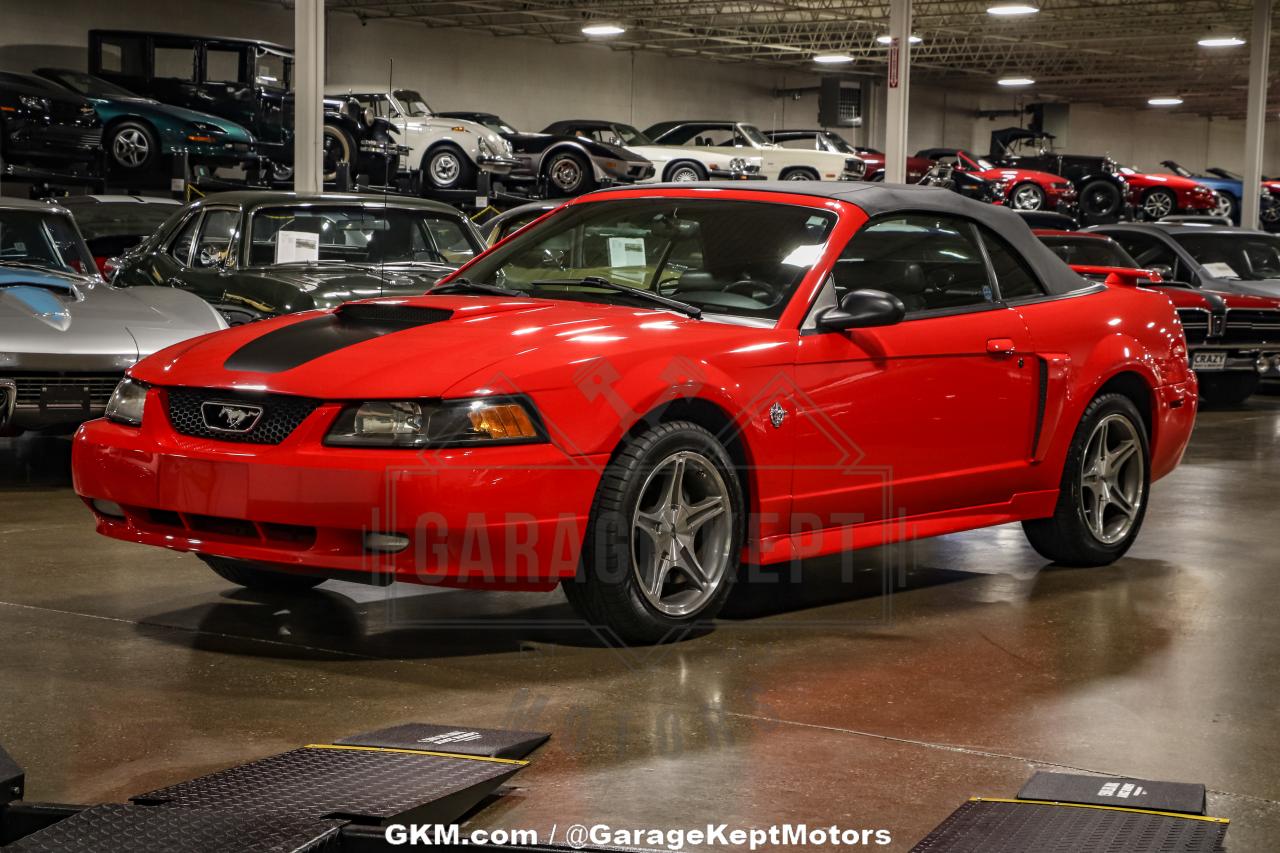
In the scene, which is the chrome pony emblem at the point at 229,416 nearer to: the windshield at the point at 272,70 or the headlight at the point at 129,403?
the headlight at the point at 129,403

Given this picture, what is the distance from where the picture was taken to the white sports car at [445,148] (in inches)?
856

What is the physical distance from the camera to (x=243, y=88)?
21.4 meters

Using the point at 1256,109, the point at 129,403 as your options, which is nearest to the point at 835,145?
the point at 1256,109

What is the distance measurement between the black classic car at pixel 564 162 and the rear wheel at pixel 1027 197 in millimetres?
7980

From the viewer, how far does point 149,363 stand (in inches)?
196

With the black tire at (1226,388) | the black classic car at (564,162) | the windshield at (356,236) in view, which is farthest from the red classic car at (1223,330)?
the black classic car at (564,162)

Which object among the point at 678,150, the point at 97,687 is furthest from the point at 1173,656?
the point at 678,150

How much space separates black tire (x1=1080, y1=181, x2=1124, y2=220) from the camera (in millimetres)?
28259

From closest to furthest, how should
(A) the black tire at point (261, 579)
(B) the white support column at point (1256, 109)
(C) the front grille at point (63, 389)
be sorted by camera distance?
(A) the black tire at point (261, 579)
(C) the front grille at point (63, 389)
(B) the white support column at point (1256, 109)

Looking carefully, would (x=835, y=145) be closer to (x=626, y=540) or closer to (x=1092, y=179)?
(x=1092, y=179)

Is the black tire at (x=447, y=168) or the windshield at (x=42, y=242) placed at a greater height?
the black tire at (x=447, y=168)

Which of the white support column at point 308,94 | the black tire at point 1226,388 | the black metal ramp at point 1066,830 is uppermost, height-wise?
the white support column at point 308,94

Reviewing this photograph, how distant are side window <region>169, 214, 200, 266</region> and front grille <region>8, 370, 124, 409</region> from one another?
2.36 meters

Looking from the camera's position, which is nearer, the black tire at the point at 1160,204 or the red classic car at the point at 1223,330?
the red classic car at the point at 1223,330
